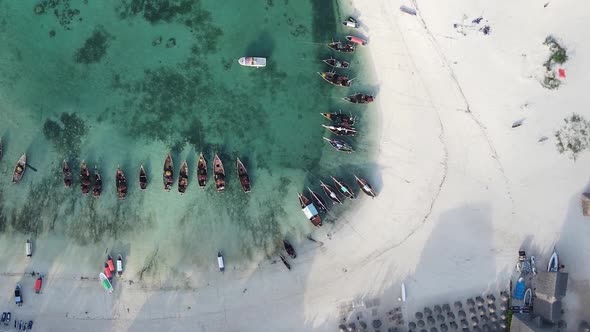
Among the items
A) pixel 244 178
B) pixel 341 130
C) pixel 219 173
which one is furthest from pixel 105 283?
pixel 341 130

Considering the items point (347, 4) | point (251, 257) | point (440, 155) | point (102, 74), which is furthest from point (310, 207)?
point (102, 74)

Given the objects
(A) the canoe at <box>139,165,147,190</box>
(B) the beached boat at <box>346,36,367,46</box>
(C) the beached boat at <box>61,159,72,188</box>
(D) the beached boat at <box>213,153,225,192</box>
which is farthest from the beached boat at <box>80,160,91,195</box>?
(B) the beached boat at <box>346,36,367,46</box>

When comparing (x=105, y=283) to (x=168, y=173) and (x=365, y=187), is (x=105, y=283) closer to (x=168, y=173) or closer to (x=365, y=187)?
(x=168, y=173)

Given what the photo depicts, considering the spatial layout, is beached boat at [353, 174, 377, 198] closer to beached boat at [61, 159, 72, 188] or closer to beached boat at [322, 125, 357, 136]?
beached boat at [322, 125, 357, 136]

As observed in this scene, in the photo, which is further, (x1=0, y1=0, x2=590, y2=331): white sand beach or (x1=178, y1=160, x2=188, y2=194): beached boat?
(x1=0, y1=0, x2=590, y2=331): white sand beach

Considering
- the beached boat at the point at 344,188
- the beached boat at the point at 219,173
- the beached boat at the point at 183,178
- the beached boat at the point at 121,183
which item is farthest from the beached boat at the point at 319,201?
the beached boat at the point at 121,183

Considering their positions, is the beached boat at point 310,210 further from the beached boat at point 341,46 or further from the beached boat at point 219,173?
the beached boat at point 341,46

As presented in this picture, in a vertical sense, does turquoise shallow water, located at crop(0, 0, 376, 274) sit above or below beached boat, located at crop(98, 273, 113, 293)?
above
